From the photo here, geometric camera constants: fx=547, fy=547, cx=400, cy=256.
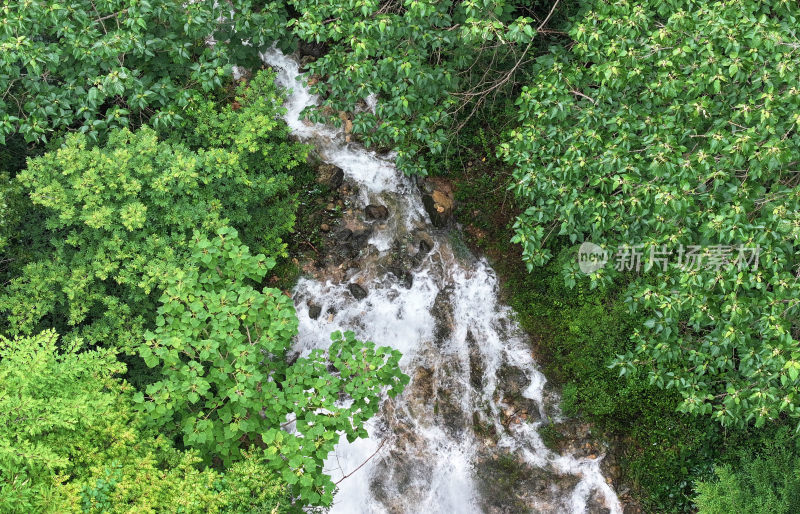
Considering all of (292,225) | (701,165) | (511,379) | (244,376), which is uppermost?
(701,165)

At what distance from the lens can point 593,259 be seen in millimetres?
6113

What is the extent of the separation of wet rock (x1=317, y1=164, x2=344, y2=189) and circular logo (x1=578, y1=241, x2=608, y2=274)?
14.0 feet

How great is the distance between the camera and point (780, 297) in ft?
14.5

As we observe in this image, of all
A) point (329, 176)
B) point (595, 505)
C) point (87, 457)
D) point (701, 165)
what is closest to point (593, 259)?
point (701, 165)

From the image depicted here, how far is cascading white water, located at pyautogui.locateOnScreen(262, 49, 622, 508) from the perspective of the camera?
24.4ft

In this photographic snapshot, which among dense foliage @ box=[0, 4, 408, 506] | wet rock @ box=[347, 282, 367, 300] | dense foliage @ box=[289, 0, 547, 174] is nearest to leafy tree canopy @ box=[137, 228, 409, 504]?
dense foliage @ box=[0, 4, 408, 506]

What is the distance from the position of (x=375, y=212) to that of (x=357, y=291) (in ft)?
4.58

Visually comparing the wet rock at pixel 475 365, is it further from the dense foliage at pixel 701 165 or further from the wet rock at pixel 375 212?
the dense foliage at pixel 701 165

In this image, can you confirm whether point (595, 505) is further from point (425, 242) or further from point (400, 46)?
point (400, 46)

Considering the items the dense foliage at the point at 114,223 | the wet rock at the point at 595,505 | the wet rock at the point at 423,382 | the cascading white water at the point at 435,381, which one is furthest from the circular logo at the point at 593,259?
the dense foliage at the point at 114,223

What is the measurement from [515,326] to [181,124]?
5.58 meters

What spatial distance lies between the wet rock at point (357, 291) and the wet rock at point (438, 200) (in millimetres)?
1655

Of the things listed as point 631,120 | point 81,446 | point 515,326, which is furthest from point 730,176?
point 81,446

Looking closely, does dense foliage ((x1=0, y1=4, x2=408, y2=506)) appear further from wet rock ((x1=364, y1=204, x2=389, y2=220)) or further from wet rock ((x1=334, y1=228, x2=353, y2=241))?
wet rock ((x1=364, y1=204, x2=389, y2=220))
